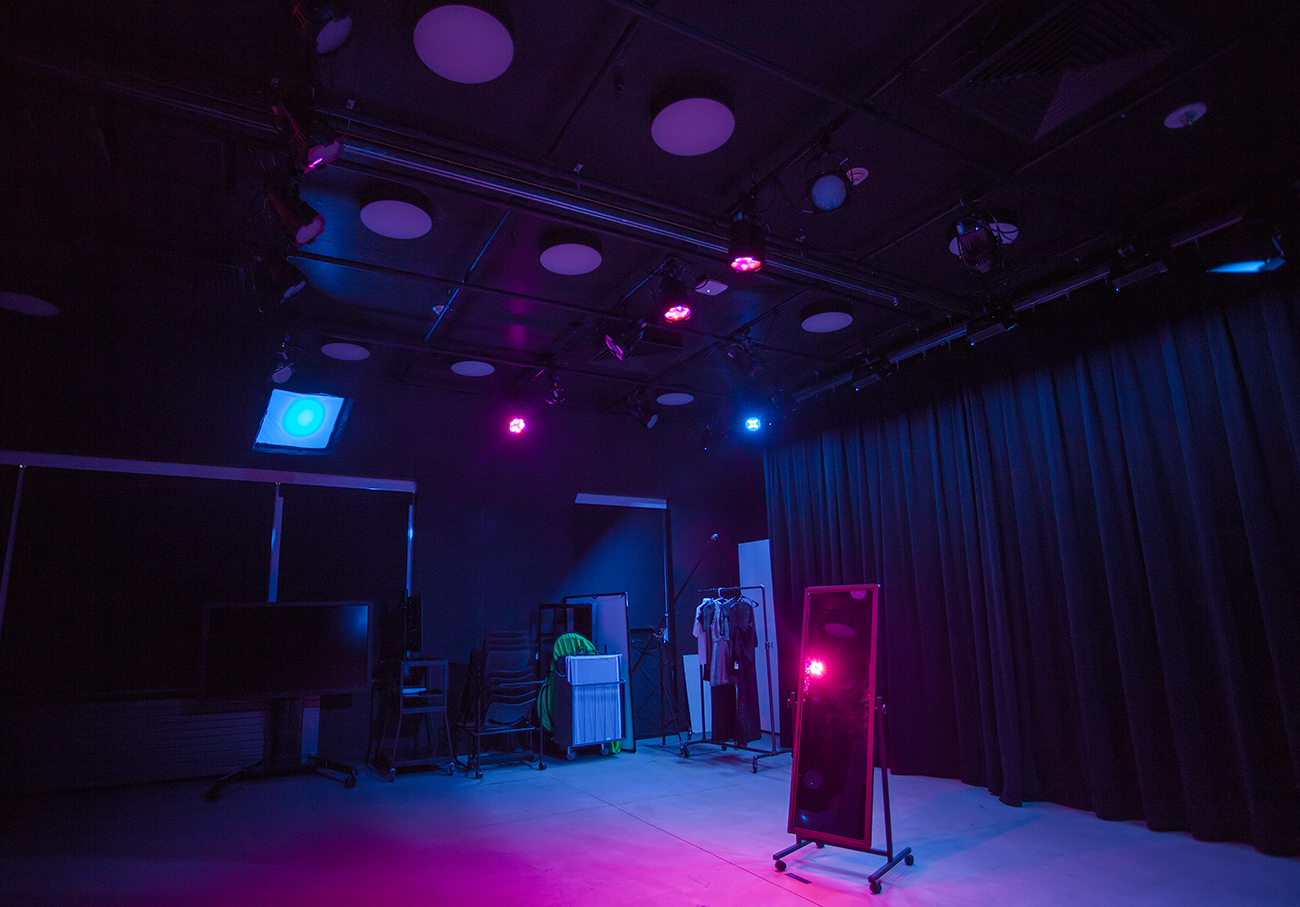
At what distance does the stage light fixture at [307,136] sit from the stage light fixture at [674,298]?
2.51m

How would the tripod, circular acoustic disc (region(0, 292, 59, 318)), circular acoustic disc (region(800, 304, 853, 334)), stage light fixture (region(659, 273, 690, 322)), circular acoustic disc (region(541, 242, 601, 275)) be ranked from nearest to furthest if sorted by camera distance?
circular acoustic disc (region(541, 242, 601, 275)) → stage light fixture (region(659, 273, 690, 322)) → circular acoustic disc (region(0, 292, 59, 318)) → circular acoustic disc (region(800, 304, 853, 334)) → the tripod

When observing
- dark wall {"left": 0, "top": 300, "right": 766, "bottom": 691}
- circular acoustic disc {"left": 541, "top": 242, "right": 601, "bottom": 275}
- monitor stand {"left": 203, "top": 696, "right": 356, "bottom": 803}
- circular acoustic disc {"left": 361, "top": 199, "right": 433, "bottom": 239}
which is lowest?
monitor stand {"left": 203, "top": 696, "right": 356, "bottom": 803}

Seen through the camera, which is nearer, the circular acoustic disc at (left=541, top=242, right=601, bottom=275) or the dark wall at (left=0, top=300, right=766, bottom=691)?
the circular acoustic disc at (left=541, top=242, right=601, bottom=275)

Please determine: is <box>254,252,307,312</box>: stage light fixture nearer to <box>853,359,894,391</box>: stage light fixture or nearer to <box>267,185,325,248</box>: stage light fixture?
<box>267,185,325,248</box>: stage light fixture

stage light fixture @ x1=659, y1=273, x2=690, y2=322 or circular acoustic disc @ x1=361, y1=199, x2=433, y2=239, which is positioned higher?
circular acoustic disc @ x1=361, y1=199, x2=433, y2=239

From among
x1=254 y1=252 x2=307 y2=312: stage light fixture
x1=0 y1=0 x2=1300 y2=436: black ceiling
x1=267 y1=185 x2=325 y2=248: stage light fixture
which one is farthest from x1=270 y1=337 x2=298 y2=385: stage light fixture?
x1=267 y1=185 x2=325 y2=248: stage light fixture

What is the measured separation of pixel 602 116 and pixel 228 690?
6027mm

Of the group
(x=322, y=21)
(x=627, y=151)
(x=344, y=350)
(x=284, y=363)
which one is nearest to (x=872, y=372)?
(x=627, y=151)

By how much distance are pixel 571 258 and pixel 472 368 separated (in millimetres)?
2714

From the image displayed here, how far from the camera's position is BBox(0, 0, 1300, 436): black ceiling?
3.38m

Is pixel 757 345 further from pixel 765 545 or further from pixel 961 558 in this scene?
pixel 765 545

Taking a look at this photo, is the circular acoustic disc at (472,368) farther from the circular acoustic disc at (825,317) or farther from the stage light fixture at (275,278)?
the circular acoustic disc at (825,317)

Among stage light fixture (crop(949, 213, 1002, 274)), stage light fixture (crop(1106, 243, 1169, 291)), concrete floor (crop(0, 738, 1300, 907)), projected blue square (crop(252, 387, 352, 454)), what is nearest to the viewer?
concrete floor (crop(0, 738, 1300, 907))

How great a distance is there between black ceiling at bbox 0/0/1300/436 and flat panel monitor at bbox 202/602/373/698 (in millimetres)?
2548
